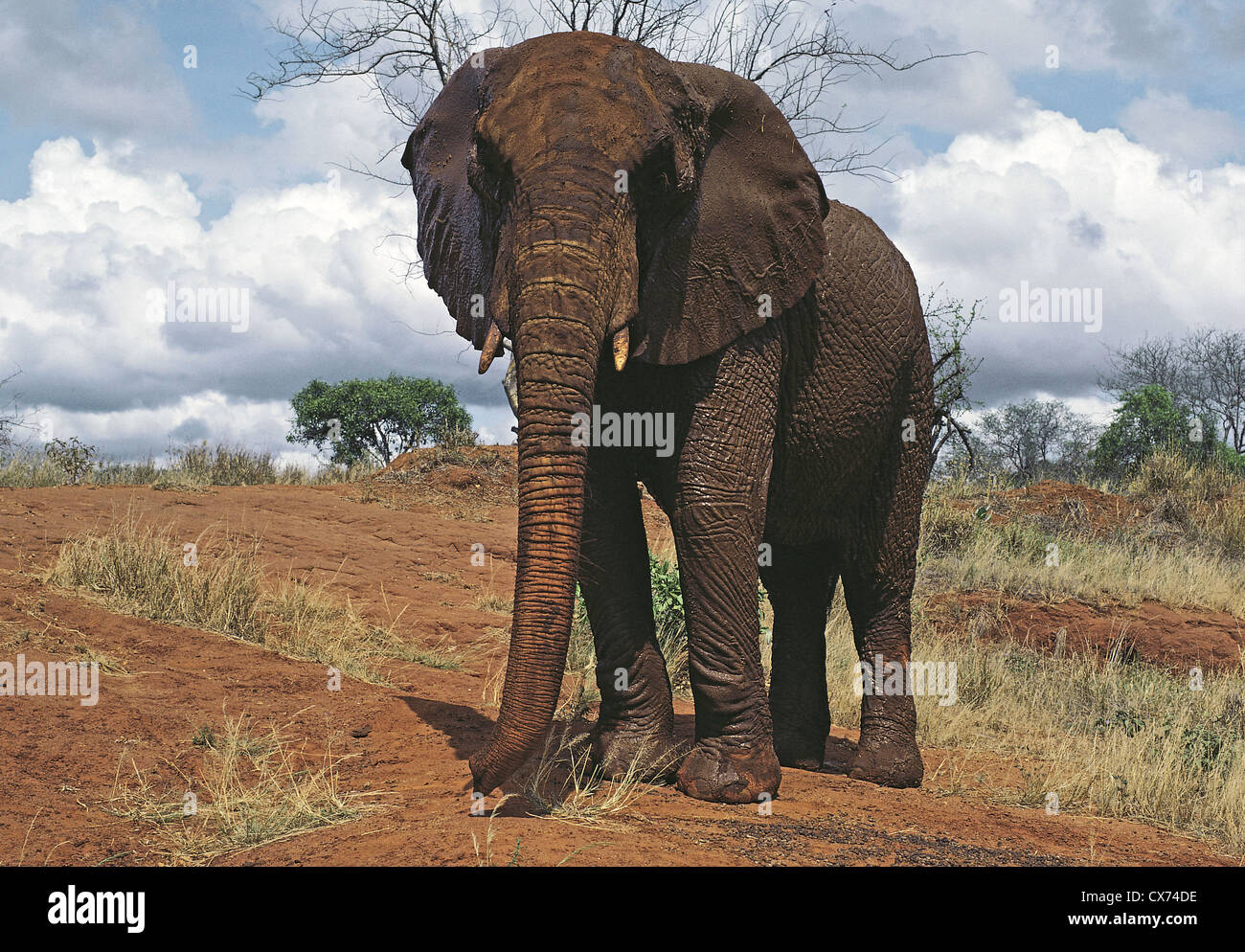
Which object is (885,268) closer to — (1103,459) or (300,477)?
(300,477)

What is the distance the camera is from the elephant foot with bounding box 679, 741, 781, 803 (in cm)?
535

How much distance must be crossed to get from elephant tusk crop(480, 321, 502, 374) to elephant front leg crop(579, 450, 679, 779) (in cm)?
121

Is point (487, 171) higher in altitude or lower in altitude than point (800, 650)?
higher

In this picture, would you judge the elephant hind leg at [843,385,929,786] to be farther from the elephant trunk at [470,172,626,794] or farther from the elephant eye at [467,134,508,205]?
the elephant eye at [467,134,508,205]

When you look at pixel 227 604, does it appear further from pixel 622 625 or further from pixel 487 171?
pixel 487 171

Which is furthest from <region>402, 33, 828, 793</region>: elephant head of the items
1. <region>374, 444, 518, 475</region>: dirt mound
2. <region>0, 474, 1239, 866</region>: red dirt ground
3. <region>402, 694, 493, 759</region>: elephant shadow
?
<region>374, 444, 518, 475</region>: dirt mound

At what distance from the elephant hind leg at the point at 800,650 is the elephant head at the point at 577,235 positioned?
87.0 inches

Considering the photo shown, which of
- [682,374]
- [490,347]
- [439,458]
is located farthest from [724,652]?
[439,458]

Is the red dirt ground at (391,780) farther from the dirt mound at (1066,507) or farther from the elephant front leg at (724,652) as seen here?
the dirt mound at (1066,507)

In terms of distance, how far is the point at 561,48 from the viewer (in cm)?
490

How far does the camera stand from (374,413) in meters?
37.6

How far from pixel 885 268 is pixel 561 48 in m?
2.55

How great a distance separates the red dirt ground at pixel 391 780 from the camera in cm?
425

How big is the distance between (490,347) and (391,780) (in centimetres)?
249
